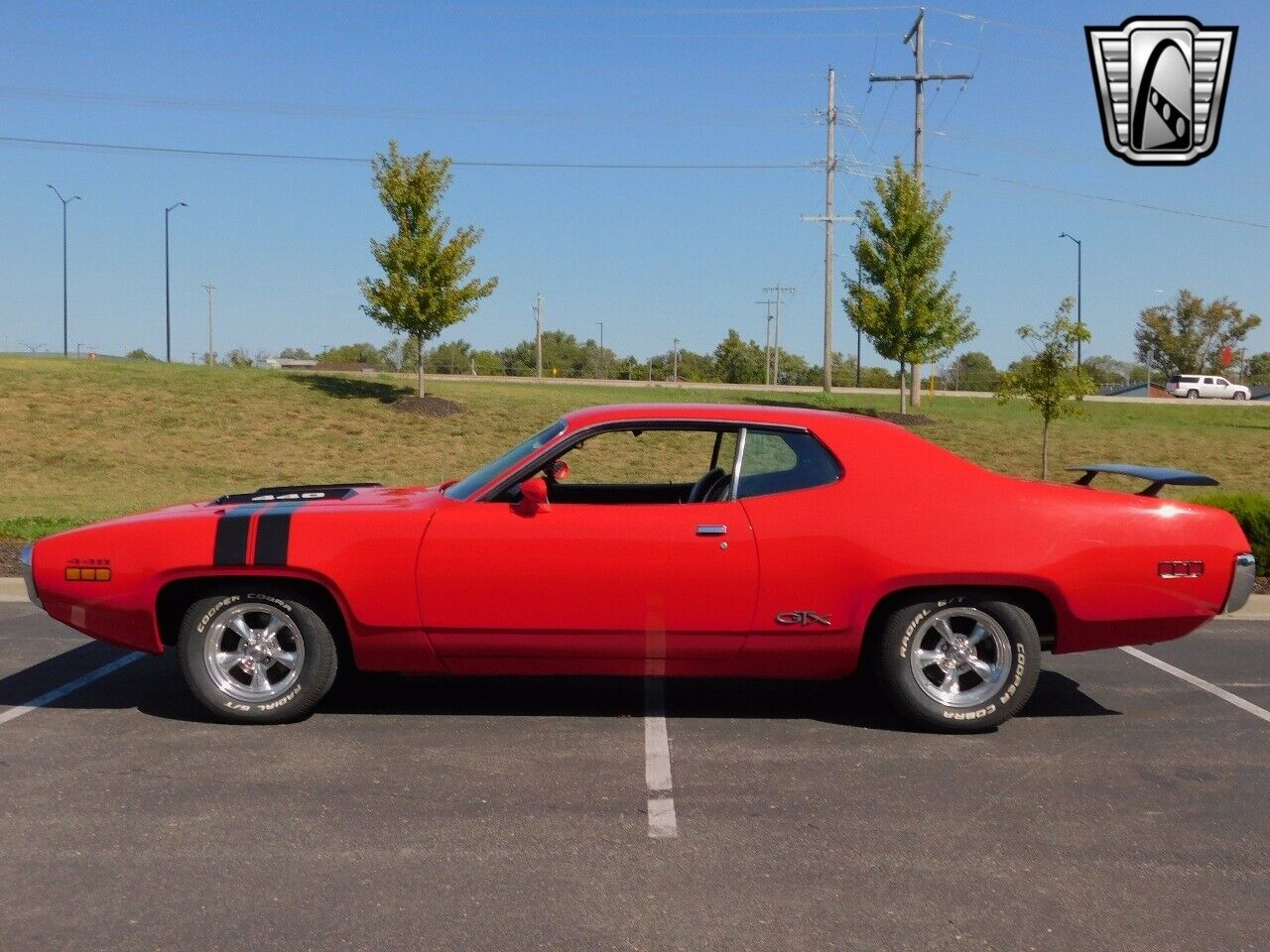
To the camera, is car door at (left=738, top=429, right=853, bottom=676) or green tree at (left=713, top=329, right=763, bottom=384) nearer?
car door at (left=738, top=429, right=853, bottom=676)

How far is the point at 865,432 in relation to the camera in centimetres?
608

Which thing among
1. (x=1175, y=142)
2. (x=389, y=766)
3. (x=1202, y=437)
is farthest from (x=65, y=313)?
(x=389, y=766)

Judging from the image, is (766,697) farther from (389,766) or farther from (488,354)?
(488,354)

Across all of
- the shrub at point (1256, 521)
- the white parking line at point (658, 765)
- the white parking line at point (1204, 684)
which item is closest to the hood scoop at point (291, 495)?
the white parking line at point (658, 765)

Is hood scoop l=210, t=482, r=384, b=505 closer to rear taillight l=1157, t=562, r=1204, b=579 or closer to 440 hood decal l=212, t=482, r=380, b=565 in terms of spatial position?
440 hood decal l=212, t=482, r=380, b=565

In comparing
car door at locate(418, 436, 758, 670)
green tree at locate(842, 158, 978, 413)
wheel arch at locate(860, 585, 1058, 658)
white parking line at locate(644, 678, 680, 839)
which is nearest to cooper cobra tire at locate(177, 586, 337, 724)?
car door at locate(418, 436, 758, 670)

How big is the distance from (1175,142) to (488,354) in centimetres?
10284

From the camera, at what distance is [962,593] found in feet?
19.3

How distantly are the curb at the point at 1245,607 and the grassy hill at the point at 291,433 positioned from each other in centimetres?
580

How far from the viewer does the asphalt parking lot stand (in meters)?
3.77

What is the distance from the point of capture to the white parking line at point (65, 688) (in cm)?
616

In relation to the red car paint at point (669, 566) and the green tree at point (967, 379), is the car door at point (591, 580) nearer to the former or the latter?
the red car paint at point (669, 566)

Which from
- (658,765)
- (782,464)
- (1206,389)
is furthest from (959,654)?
(1206,389)

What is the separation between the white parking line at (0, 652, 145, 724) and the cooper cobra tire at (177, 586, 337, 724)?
0.95 metres
